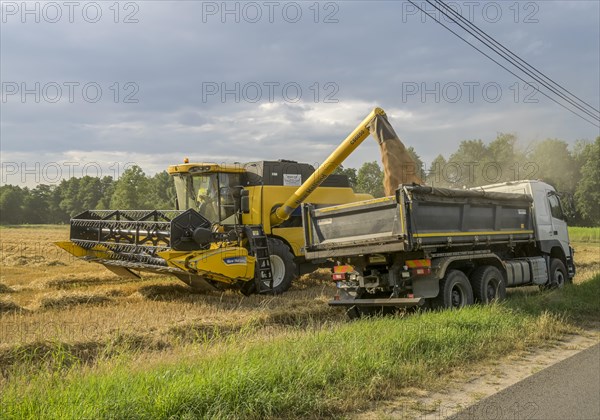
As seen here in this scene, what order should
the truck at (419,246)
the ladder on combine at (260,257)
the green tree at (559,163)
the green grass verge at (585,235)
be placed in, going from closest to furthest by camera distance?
1. the truck at (419,246)
2. the ladder on combine at (260,257)
3. the green grass verge at (585,235)
4. the green tree at (559,163)

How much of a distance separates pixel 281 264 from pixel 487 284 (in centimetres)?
453

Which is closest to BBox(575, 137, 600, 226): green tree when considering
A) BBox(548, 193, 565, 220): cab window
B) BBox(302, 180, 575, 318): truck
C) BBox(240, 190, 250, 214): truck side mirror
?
BBox(548, 193, 565, 220): cab window

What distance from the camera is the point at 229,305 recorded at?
10141mm

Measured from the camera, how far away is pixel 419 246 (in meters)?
8.44

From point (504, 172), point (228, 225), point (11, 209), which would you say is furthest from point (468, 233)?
point (11, 209)

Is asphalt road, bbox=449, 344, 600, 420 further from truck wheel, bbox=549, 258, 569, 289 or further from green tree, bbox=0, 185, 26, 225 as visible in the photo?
green tree, bbox=0, 185, 26, 225

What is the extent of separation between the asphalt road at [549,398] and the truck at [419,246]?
296 centimetres

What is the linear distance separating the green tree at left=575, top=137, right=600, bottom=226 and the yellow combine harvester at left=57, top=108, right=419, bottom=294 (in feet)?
204

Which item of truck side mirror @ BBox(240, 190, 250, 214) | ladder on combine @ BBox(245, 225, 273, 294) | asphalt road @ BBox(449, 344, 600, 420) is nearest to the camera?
asphalt road @ BBox(449, 344, 600, 420)

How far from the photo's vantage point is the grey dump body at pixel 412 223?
27.8 feet

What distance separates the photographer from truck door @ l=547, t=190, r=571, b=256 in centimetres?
1312

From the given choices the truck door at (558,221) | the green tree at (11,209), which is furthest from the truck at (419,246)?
the green tree at (11,209)

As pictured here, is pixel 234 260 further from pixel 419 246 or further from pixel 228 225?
pixel 419 246

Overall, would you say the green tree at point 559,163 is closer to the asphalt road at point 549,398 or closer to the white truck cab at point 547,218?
the white truck cab at point 547,218
